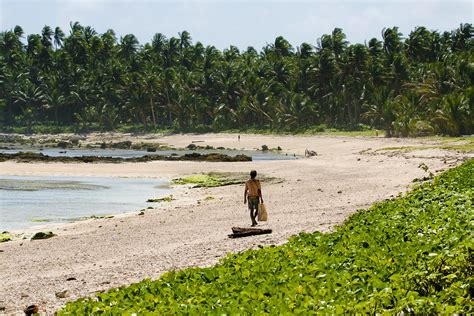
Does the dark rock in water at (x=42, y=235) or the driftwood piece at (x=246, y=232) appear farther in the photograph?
the dark rock in water at (x=42, y=235)

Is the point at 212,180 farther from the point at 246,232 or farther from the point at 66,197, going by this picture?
the point at 246,232

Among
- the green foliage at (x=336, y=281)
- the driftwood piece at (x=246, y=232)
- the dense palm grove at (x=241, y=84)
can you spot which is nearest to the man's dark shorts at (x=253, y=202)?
the driftwood piece at (x=246, y=232)

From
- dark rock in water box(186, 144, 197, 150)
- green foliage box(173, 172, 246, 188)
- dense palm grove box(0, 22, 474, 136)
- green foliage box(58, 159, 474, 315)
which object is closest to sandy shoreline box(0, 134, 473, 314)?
green foliage box(173, 172, 246, 188)

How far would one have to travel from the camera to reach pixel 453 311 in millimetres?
7215

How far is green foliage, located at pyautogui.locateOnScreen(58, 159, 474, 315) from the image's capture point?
779cm

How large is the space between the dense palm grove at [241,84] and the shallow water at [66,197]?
3842 cm

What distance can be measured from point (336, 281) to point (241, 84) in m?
103

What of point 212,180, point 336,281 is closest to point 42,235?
point 336,281

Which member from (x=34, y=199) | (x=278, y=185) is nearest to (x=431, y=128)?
(x=278, y=185)

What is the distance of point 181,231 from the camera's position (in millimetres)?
21078

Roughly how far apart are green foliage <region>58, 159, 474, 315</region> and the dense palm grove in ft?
189

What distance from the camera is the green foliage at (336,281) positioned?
25.6 ft

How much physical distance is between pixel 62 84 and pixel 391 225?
13157 centimetres

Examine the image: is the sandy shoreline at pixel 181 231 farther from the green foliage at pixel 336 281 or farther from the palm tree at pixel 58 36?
the palm tree at pixel 58 36
